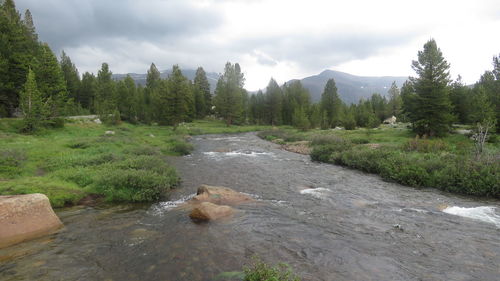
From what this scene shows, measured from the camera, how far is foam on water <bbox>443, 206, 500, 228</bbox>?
1223 centimetres

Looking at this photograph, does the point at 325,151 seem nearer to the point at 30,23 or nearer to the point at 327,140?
the point at 327,140

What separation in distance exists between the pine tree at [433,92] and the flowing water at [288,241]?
28.8 metres

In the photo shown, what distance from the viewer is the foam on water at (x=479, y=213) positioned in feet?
40.1

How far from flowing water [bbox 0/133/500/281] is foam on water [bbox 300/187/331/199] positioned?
0.13 meters

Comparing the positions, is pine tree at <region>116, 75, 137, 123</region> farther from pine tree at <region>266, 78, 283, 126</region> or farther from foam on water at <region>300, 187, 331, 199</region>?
foam on water at <region>300, 187, 331, 199</region>

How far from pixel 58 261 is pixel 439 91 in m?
47.6

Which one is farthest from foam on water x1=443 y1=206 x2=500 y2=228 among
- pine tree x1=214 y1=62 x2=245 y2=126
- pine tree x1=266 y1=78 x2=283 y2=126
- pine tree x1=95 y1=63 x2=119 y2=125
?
pine tree x1=266 y1=78 x2=283 y2=126

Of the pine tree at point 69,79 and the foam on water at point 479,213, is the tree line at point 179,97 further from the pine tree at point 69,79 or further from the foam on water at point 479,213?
the foam on water at point 479,213

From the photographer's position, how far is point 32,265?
7887 millimetres

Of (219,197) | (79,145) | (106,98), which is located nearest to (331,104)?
(106,98)

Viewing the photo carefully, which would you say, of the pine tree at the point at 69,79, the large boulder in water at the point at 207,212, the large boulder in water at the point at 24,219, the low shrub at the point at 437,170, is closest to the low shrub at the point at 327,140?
the low shrub at the point at 437,170

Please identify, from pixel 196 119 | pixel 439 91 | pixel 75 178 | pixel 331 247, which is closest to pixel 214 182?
pixel 75 178

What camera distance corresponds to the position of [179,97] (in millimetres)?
59844

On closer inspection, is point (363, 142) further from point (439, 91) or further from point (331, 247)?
point (331, 247)
